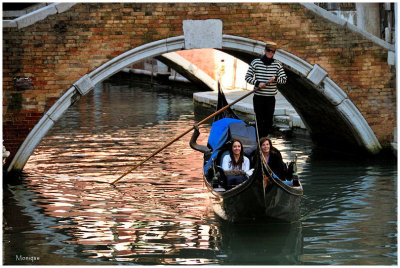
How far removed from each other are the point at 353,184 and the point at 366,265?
1.74 metres

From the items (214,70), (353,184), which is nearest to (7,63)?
(353,184)

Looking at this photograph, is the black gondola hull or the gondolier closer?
the black gondola hull

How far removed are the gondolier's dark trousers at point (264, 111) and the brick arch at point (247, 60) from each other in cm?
67

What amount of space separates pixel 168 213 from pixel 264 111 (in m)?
0.82

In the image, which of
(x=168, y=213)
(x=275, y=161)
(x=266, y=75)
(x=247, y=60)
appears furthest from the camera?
(x=247, y=60)

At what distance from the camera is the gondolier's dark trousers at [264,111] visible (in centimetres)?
500

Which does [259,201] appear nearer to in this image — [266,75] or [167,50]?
[266,75]

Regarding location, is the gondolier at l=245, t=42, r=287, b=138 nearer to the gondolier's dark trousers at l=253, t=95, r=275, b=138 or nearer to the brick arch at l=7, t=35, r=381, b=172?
the gondolier's dark trousers at l=253, t=95, r=275, b=138

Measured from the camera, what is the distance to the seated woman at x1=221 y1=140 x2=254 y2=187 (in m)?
4.43

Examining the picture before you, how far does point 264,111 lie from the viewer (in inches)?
198

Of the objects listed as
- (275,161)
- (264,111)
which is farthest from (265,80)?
(275,161)

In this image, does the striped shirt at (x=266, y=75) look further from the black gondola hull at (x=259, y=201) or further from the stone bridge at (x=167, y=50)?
the black gondola hull at (x=259, y=201)

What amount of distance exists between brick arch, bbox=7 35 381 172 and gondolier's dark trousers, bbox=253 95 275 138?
0.67m

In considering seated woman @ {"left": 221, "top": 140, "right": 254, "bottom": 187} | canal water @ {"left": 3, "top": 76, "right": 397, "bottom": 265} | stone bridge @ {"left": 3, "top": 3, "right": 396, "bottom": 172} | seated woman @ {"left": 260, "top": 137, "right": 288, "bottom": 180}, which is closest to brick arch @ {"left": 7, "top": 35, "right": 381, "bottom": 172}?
stone bridge @ {"left": 3, "top": 3, "right": 396, "bottom": 172}
